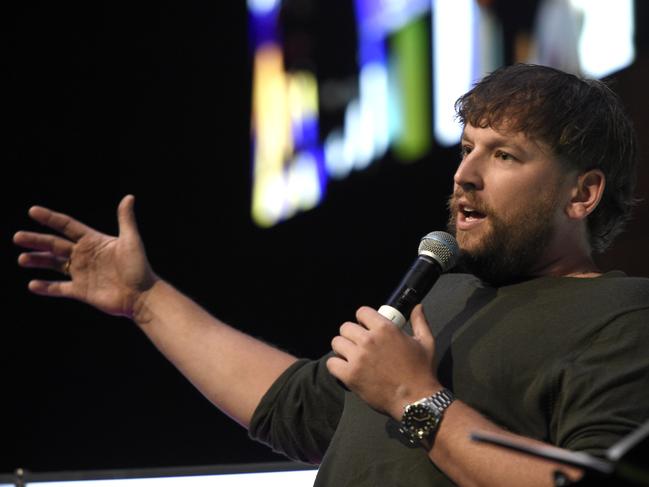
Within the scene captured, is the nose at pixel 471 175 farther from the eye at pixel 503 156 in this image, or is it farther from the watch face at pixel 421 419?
the watch face at pixel 421 419

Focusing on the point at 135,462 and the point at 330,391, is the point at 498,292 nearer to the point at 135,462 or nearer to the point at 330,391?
the point at 330,391

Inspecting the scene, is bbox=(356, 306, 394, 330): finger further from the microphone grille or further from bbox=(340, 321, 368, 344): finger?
the microphone grille

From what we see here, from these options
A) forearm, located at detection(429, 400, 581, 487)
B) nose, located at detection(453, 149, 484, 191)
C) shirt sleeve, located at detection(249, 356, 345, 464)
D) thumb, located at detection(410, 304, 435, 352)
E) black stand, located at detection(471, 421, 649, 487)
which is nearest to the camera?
black stand, located at detection(471, 421, 649, 487)

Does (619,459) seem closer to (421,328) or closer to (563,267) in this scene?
(421,328)

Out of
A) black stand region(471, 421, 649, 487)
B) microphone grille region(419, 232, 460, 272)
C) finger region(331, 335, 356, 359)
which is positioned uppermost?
microphone grille region(419, 232, 460, 272)

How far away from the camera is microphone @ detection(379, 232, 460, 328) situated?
4.74ft

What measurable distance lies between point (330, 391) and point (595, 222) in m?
0.53

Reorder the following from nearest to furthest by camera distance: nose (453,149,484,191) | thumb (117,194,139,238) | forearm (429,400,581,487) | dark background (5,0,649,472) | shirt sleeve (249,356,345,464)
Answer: forearm (429,400,581,487) → nose (453,149,484,191) → shirt sleeve (249,356,345,464) → thumb (117,194,139,238) → dark background (5,0,649,472)

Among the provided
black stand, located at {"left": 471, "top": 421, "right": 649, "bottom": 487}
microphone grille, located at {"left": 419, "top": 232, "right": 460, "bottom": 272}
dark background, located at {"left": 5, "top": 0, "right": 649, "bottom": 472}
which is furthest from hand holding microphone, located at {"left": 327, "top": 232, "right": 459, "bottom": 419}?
dark background, located at {"left": 5, "top": 0, "right": 649, "bottom": 472}

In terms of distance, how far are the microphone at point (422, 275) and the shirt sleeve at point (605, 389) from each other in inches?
8.8

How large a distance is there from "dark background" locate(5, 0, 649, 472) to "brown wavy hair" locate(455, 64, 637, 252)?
172 cm

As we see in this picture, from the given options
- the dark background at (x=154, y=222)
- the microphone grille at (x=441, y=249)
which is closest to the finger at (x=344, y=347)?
the microphone grille at (x=441, y=249)

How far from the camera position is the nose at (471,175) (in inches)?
63.1

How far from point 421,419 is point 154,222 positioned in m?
2.44
